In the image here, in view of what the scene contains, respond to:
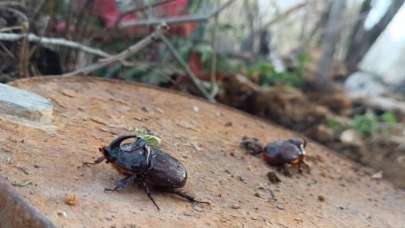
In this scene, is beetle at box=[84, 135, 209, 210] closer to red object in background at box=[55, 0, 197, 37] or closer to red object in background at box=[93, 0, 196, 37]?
red object in background at box=[55, 0, 197, 37]

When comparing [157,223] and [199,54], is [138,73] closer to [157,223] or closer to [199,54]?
[199,54]

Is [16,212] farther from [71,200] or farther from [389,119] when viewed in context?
[389,119]

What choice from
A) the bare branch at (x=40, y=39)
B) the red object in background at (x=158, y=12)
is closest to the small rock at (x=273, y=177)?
the bare branch at (x=40, y=39)

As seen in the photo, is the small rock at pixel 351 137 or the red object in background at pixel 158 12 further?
the small rock at pixel 351 137

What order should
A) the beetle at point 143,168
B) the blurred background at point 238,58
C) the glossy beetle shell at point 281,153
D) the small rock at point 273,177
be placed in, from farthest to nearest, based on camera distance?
the blurred background at point 238,58
the glossy beetle shell at point 281,153
the small rock at point 273,177
the beetle at point 143,168

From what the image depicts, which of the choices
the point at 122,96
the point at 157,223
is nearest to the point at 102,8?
the point at 122,96

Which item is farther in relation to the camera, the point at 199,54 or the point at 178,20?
the point at 199,54

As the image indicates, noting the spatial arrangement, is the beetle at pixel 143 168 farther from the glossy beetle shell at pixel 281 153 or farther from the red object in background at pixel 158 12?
the red object in background at pixel 158 12
